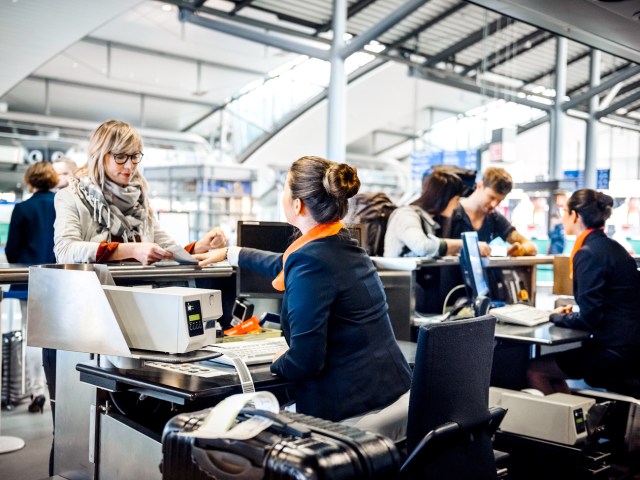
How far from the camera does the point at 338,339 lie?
2029mm

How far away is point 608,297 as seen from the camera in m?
3.60

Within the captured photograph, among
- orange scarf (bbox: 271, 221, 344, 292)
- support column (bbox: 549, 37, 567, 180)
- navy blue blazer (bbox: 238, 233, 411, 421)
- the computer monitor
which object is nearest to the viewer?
navy blue blazer (bbox: 238, 233, 411, 421)

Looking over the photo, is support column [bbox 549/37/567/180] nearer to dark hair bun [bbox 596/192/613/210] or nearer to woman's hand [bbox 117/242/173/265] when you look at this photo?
dark hair bun [bbox 596/192/613/210]

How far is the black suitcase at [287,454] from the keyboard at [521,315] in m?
2.44

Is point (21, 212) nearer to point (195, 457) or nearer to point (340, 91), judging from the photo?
point (195, 457)

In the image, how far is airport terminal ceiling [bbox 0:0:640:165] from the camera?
11.7 meters

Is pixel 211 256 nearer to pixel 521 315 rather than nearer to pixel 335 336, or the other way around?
pixel 335 336

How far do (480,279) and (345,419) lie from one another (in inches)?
72.5

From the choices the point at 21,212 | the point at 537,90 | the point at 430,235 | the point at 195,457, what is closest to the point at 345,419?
the point at 195,457

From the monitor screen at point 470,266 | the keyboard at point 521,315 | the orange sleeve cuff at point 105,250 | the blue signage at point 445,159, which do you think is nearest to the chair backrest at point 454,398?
the orange sleeve cuff at point 105,250

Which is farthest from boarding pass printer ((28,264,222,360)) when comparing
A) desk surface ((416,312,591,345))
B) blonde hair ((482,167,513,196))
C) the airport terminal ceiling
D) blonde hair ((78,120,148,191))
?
the airport terminal ceiling

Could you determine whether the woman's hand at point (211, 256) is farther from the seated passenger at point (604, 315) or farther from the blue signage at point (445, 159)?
the blue signage at point (445, 159)

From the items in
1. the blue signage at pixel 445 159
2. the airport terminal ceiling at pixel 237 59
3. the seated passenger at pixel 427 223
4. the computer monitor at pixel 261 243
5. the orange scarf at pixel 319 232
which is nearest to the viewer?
the orange scarf at pixel 319 232

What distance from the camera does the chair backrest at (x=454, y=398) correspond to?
1830mm
